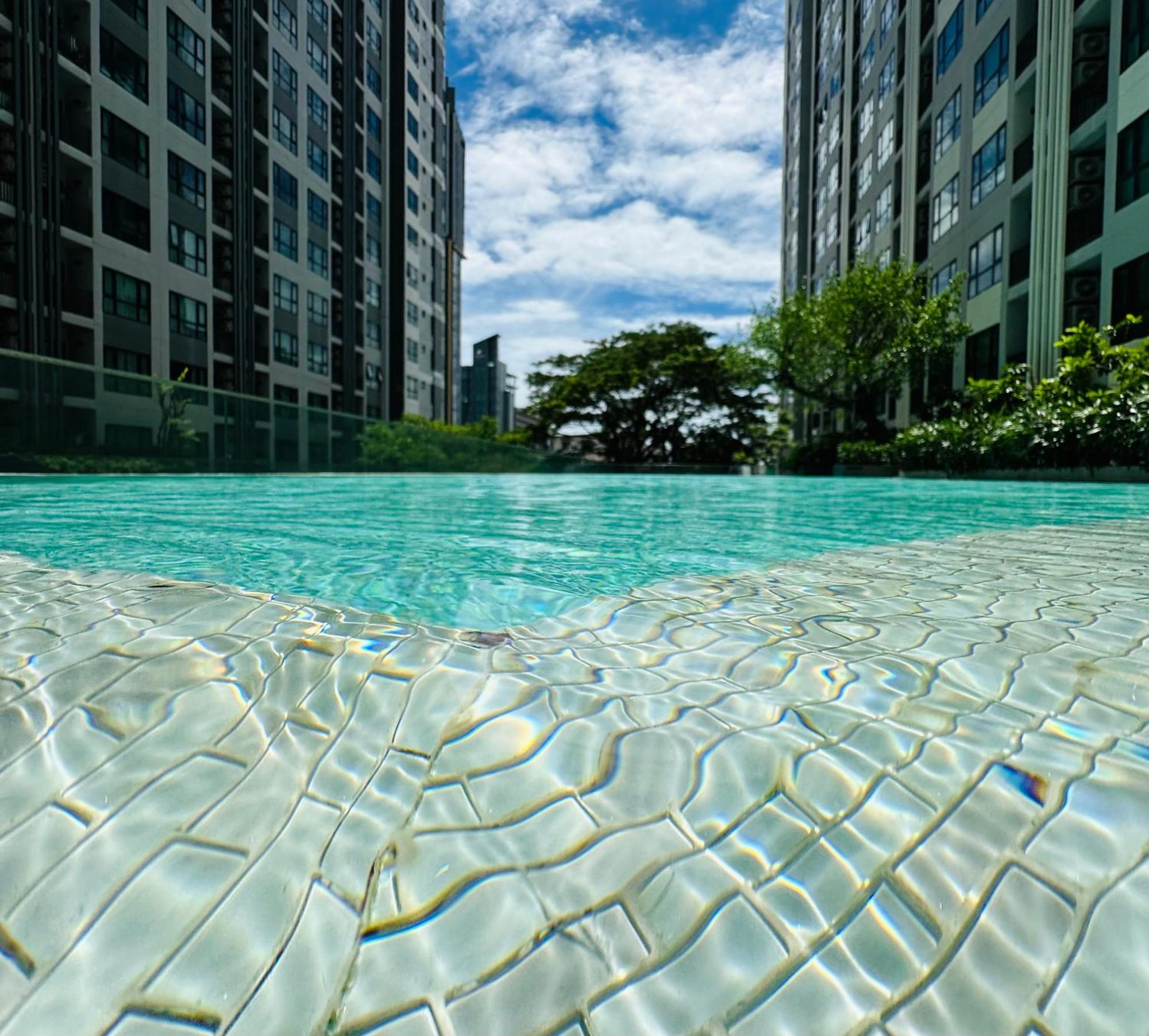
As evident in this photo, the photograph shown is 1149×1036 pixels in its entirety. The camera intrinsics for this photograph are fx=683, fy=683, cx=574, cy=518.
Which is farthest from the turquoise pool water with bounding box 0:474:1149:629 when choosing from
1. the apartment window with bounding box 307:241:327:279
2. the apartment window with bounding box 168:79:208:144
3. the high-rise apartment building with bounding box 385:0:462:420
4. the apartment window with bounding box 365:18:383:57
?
the apartment window with bounding box 365:18:383:57

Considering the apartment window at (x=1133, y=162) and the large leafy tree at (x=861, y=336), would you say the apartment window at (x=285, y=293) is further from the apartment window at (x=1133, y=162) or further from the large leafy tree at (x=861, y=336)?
the apartment window at (x=1133, y=162)

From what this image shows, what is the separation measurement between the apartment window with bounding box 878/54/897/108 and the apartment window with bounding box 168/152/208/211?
25.8 metres

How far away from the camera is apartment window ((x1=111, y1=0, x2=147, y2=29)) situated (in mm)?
20141

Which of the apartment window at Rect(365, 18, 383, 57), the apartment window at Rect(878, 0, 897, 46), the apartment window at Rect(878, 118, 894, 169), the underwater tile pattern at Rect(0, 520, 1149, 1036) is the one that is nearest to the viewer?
the underwater tile pattern at Rect(0, 520, 1149, 1036)

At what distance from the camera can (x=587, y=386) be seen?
34594mm

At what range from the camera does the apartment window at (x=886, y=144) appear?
88.0 ft

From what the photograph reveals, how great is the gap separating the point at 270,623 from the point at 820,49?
4912 cm

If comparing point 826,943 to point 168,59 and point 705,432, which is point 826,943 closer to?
point 168,59

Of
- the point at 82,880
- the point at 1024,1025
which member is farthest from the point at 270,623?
the point at 1024,1025

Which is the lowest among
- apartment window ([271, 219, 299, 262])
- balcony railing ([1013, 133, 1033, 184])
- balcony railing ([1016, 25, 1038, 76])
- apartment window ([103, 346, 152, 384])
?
apartment window ([103, 346, 152, 384])

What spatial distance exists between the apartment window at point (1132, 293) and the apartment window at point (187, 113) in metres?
26.6

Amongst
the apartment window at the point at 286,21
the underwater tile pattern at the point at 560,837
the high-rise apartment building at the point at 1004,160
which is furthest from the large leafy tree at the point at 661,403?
the underwater tile pattern at the point at 560,837

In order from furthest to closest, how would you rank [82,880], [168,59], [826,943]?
1. [168,59]
2. [82,880]
3. [826,943]

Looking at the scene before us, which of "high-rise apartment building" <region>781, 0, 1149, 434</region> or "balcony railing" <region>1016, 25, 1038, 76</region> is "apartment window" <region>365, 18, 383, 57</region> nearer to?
"high-rise apartment building" <region>781, 0, 1149, 434</region>
